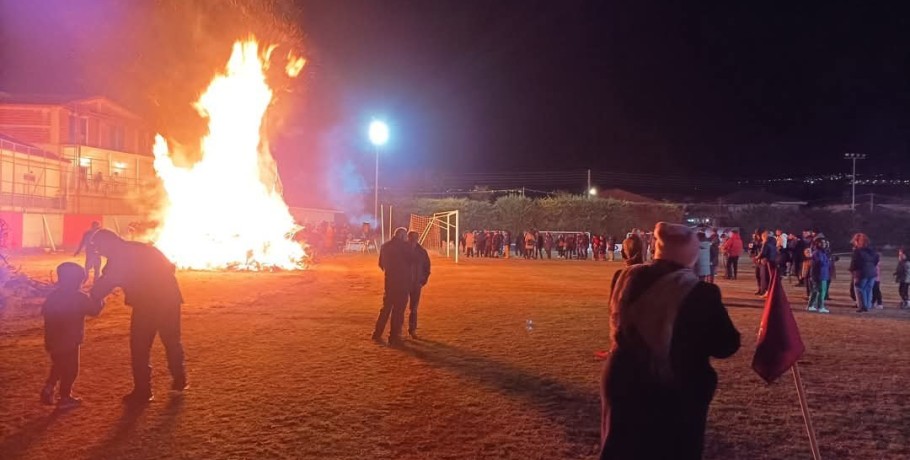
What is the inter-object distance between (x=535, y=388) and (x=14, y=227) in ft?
105

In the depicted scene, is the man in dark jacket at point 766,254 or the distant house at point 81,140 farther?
the distant house at point 81,140

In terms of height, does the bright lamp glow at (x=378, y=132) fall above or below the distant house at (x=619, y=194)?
above

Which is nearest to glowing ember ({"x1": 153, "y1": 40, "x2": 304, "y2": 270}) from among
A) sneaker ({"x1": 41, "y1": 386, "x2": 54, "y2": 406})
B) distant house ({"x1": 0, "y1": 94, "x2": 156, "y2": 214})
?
sneaker ({"x1": 41, "y1": 386, "x2": 54, "y2": 406})

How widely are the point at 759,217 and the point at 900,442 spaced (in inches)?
1892

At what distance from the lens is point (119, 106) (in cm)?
4316

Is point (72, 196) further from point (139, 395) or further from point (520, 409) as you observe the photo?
point (520, 409)

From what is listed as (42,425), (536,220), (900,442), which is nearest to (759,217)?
(536,220)

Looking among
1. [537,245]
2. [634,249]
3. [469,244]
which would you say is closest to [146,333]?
[634,249]

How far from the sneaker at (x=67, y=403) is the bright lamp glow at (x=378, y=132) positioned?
29.5 meters

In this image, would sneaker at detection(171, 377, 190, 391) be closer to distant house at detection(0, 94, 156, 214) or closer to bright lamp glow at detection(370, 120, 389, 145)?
bright lamp glow at detection(370, 120, 389, 145)

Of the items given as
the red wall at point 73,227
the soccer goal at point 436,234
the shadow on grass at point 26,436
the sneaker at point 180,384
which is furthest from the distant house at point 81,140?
the shadow on grass at point 26,436

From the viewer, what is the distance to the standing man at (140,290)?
20.0 feet

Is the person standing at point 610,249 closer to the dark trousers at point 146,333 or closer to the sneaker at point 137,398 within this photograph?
the dark trousers at point 146,333

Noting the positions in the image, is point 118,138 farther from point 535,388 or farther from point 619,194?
point 619,194
